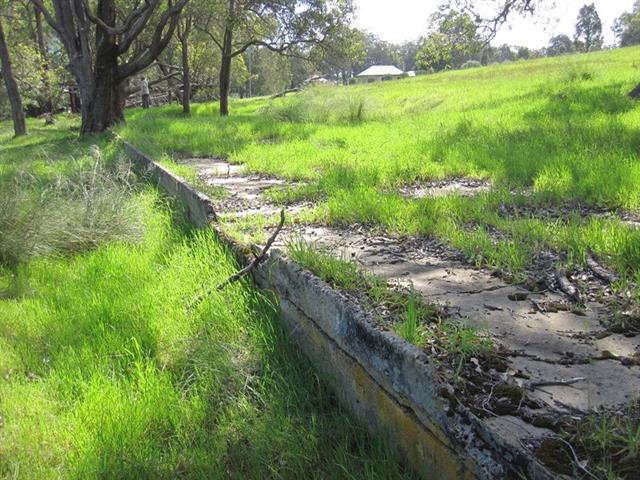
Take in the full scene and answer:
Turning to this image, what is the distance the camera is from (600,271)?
3.03 meters

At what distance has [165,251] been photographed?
5254 mm

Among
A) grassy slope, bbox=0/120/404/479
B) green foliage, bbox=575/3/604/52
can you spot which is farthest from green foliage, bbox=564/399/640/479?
green foliage, bbox=575/3/604/52

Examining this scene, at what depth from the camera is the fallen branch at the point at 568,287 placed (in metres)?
2.79

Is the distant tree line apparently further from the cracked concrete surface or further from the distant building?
the distant building

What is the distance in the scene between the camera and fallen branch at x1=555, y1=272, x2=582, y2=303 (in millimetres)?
2787

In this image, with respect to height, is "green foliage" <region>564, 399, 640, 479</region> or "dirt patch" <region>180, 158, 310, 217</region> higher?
"dirt patch" <region>180, 158, 310, 217</region>

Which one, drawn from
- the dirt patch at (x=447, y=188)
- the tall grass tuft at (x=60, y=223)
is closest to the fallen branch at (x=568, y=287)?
the dirt patch at (x=447, y=188)

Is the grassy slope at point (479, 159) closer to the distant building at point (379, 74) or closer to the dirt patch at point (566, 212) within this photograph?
the dirt patch at point (566, 212)

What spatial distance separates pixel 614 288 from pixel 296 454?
1788 millimetres

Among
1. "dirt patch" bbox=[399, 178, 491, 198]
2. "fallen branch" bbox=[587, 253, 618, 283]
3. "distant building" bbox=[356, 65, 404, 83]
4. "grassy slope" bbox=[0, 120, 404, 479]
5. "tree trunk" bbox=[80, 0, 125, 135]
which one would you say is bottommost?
"grassy slope" bbox=[0, 120, 404, 479]

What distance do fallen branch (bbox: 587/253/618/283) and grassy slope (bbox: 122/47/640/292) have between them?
0.06 m

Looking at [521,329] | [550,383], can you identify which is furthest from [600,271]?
[550,383]

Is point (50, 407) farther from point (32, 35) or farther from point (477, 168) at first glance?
point (32, 35)

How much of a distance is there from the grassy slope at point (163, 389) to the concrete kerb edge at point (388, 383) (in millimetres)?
117
